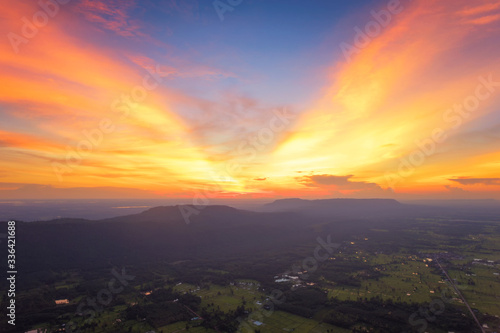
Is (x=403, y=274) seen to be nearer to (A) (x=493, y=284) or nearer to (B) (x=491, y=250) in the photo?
(A) (x=493, y=284)

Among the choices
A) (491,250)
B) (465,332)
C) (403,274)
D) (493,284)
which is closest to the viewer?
(465,332)

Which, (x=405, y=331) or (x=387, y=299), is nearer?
(x=405, y=331)

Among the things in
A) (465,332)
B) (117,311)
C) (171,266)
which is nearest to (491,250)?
(465,332)

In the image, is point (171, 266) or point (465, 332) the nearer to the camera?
point (465, 332)

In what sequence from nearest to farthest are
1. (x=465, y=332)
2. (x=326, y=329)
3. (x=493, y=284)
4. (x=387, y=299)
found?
1. (x=465, y=332)
2. (x=326, y=329)
3. (x=387, y=299)
4. (x=493, y=284)

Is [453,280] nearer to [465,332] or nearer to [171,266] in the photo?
[465,332]

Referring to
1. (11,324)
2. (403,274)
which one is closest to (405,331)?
(403,274)

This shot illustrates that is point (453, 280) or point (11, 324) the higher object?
point (11, 324)

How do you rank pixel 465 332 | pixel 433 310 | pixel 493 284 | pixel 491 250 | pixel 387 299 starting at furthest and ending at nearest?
pixel 491 250 → pixel 493 284 → pixel 387 299 → pixel 433 310 → pixel 465 332

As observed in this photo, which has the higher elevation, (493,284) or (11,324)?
(11,324)
